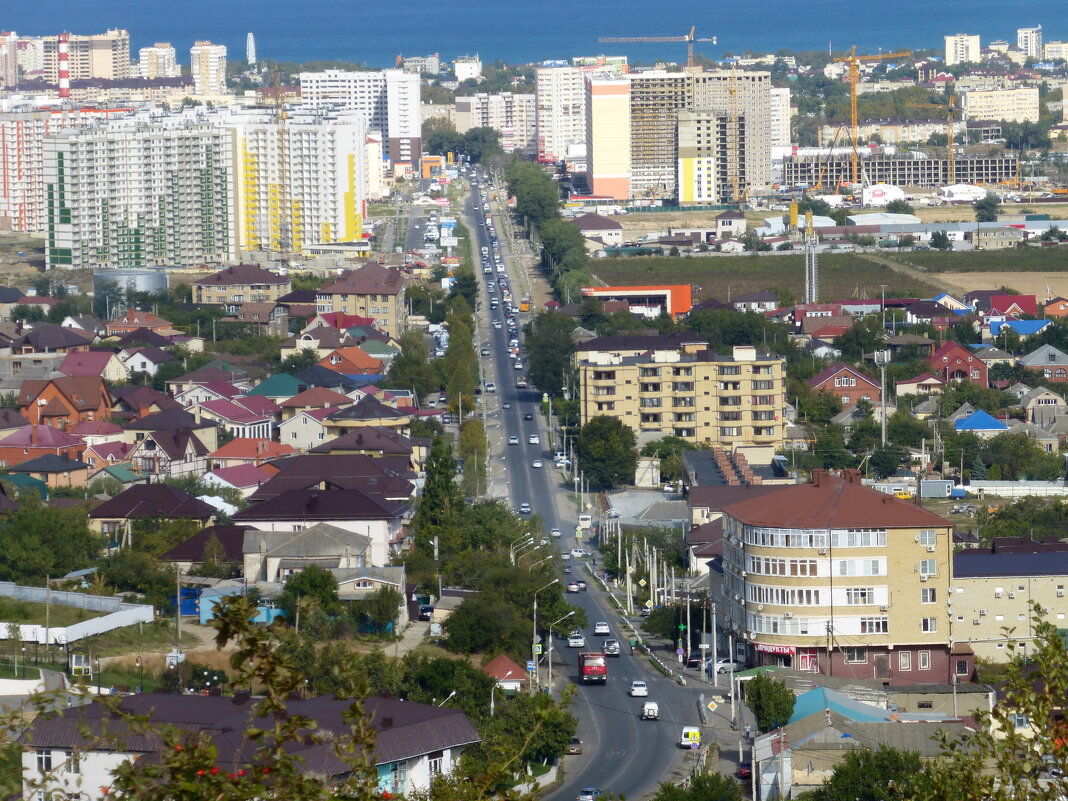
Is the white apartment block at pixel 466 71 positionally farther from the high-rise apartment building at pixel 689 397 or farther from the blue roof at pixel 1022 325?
the high-rise apartment building at pixel 689 397

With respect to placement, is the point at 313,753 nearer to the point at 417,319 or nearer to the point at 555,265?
the point at 417,319

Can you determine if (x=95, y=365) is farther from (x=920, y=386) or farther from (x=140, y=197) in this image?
(x=140, y=197)

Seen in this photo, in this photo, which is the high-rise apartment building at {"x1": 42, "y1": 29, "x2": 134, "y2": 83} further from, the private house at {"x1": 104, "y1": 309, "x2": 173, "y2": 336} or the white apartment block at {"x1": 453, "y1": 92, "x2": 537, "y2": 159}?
the private house at {"x1": 104, "y1": 309, "x2": 173, "y2": 336}

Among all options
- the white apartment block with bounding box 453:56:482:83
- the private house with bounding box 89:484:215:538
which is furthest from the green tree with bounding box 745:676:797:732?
the white apartment block with bounding box 453:56:482:83

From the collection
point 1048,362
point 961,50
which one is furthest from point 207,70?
point 1048,362

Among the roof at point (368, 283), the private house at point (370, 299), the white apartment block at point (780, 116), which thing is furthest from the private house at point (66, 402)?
the white apartment block at point (780, 116)

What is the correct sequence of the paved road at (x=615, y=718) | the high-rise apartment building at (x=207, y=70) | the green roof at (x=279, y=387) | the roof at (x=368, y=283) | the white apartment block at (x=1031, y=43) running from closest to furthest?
the paved road at (x=615, y=718)
the green roof at (x=279, y=387)
the roof at (x=368, y=283)
the high-rise apartment building at (x=207, y=70)
the white apartment block at (x=1031, y=43)
